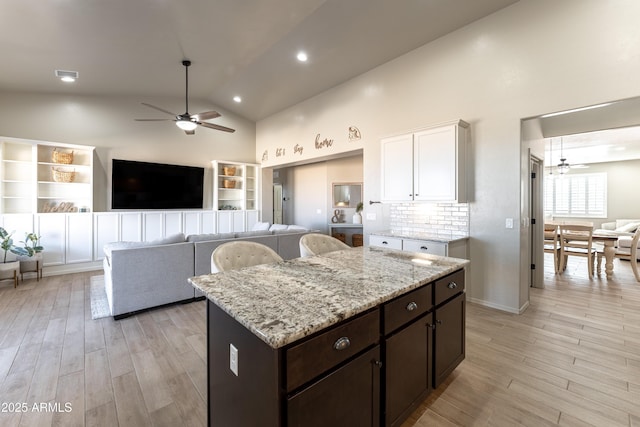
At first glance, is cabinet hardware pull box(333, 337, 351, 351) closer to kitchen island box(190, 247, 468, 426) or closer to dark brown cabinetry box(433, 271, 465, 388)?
kitchen island box(190, 247, 468, 426)

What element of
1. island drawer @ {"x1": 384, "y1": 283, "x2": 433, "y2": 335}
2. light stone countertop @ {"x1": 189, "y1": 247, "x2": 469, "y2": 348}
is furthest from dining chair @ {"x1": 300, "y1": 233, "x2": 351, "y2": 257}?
island drawer @ {"x1": 384, "y1": 283, "x2": 433, "y2": 335}

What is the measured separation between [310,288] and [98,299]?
13.0ft

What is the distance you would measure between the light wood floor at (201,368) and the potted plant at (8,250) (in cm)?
100

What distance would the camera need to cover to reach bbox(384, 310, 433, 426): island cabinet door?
1413 millimetres

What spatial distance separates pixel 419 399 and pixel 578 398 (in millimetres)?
1225

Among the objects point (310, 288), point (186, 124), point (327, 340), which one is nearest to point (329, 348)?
point (327, 340)

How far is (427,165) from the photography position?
3762 millimetres

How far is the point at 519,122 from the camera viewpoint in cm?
329

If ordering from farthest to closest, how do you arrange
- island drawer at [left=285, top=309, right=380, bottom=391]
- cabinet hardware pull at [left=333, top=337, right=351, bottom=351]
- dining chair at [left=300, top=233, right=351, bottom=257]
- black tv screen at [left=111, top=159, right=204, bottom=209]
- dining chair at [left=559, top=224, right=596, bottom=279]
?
1. black tv screen at [left=111, top=159, right=204, bottom=209]
2. dining chair at [left=559, top=224, right=596, bottom=279]
3. dining chair at [left=300, top=233, right=351, bottom=257]
4. cabinet hardware pull at [left=333, top=337, right=351, bottom=351]
5. island drawer at [left=285, top=309, right=380, bottom=391]

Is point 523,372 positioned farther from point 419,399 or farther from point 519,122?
point 519,122

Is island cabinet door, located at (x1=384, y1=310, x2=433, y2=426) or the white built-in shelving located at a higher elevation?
the white built-in shelving

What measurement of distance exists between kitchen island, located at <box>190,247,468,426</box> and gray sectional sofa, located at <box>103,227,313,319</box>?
229cm

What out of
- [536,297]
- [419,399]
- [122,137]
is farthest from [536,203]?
[122,137]

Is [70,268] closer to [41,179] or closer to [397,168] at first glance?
[41,179]
